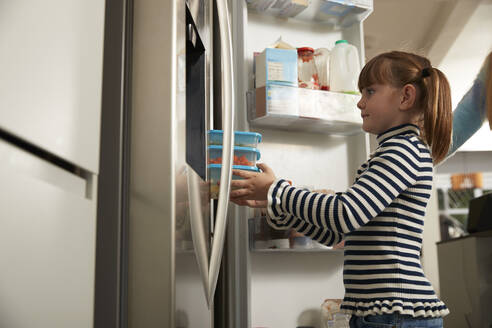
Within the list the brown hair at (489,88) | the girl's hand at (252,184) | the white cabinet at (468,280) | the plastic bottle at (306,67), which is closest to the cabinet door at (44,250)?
the girl's hand at (252,184)

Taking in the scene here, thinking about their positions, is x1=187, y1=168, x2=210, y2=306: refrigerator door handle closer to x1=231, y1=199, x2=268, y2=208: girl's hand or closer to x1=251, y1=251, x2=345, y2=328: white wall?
x1=231, y1=199, x2=268, y2=208: girl's hand

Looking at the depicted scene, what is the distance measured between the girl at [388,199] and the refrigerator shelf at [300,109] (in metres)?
0.25

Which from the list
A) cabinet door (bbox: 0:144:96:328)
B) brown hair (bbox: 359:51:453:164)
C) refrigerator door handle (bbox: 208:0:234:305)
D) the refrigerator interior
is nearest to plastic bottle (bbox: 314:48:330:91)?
the refrigerator interior

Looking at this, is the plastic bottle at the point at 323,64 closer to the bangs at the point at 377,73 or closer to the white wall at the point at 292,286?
the bangs at the point at 377,73

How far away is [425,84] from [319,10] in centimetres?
61

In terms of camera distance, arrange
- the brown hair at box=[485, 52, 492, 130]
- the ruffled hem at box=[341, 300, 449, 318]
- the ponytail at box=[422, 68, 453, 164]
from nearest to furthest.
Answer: the ruffled hem at box=[341, 300, 449, 318]
the ponytail at box=[422, 68, 453, 164]
the brown hair at box=[485, 52, 492, 130]

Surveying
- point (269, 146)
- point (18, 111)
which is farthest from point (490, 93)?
point (18, 111)

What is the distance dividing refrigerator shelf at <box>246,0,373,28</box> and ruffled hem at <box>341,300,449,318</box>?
3.43 ft

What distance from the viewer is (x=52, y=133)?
50 cm

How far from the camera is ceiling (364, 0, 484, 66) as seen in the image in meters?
3.27

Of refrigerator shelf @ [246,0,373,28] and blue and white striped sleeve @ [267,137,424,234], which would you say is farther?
refrigerator shelf @ [246,0,373,28]

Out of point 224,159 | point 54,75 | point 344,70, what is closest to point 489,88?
point 344,70

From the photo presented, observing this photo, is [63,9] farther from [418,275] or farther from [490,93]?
[490,93]

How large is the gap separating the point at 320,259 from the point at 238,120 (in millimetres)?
594
